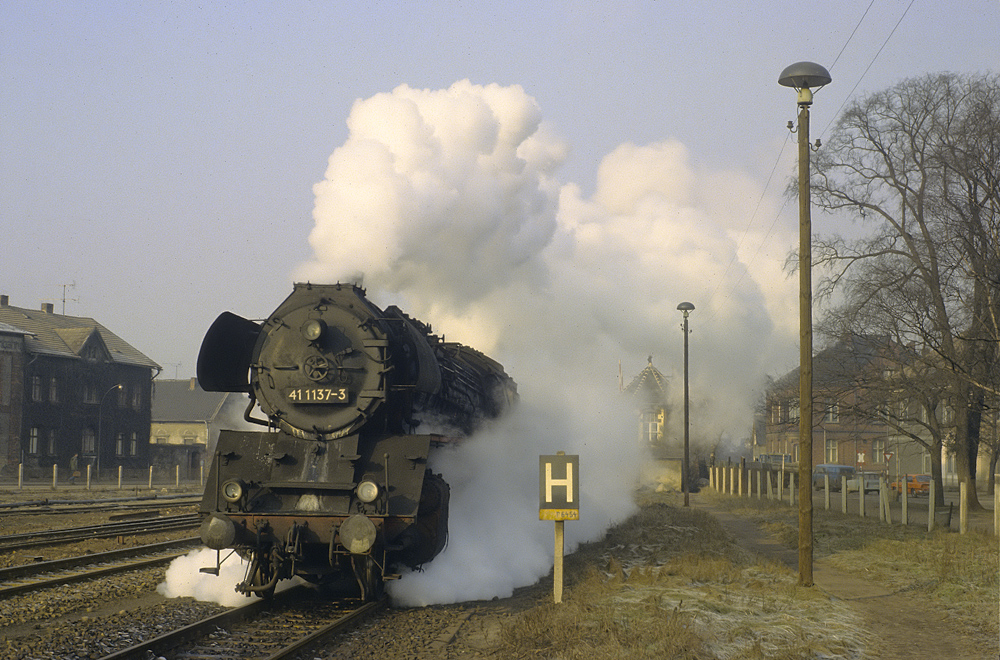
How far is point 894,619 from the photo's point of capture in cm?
1044

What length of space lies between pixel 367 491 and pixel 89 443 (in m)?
46.6

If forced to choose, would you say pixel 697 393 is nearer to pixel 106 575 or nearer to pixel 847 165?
pixel 847 165

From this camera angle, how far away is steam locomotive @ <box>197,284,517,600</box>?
9.66 m

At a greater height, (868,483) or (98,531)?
(98,531)

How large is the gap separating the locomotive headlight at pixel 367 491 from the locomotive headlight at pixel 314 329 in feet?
5.76

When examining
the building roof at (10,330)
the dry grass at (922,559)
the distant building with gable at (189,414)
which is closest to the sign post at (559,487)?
the dry grass at (922,559)

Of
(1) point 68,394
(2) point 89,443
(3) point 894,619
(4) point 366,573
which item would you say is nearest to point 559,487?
(4) point 366,573

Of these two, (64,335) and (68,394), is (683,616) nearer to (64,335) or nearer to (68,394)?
(68,394)

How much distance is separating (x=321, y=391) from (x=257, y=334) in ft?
4.51

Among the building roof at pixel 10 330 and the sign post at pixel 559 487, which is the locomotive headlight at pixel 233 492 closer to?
the sign post at pixel 559 487

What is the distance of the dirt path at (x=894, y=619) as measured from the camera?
8.85 meters

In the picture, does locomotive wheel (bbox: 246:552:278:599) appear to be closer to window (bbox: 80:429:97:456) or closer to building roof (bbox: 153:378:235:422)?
window (bbox: 80:429:97:456)

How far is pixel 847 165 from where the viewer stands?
2662 centimetres

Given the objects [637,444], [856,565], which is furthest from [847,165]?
[856,565]
